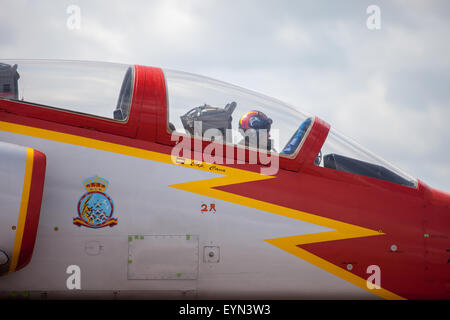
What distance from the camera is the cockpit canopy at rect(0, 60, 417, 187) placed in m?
5.11

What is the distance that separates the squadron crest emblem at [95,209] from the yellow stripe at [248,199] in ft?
1.47

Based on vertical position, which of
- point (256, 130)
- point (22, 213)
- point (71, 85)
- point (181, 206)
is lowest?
point (22, 213)

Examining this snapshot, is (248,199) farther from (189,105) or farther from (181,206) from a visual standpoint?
(189,105)

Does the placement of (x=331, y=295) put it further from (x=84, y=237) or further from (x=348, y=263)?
(x=84, y=237)

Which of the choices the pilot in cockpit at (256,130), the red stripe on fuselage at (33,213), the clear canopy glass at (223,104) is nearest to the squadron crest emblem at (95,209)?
the red stripe on fuselage at (33,213)

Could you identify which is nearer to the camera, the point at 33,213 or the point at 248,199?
the point at 33,213

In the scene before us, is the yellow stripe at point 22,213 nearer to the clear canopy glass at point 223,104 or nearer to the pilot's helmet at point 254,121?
the clear canopy glass at point 223,104

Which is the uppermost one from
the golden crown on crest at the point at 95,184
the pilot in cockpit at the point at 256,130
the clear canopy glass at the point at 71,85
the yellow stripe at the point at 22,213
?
the clear canopy glass at the point at 71,85

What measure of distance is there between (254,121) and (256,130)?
195mm

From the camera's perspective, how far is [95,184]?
4699mm

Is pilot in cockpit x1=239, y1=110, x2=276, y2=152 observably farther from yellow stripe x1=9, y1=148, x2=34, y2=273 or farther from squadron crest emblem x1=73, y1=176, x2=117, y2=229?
yellow stripe x1=9, y1=148, x2=34, y2=273

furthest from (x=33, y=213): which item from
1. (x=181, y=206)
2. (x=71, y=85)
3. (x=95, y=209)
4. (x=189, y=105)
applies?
(x=189, y=105)

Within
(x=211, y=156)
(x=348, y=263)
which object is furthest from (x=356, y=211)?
(x=211, y=156)

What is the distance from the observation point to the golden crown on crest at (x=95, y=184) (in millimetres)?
4691
